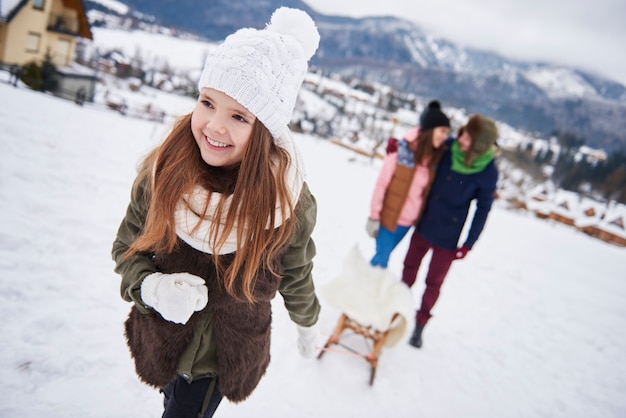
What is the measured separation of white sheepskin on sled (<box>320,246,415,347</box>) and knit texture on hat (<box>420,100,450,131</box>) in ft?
4.45

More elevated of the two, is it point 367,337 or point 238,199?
point 238,199

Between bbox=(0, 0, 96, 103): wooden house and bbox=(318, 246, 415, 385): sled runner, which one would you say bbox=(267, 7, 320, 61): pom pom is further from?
bbox=(0, 0, 96, 103): wooden house

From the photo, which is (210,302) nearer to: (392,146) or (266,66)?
(266,66)

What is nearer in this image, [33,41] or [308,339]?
[308,339]

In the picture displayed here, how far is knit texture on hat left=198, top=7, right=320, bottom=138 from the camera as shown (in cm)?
117

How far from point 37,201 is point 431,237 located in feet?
13.8

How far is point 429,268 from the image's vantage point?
3.13m

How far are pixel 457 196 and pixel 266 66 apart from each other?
2.23 m

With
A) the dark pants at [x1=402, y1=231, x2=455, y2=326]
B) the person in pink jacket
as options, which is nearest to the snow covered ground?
the dark pants at [x1=402, y1=231, x2=455, y2=326]

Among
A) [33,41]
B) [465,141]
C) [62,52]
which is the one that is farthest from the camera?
[62,52]

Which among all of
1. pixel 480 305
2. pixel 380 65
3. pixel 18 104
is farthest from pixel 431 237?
pixel 380 65

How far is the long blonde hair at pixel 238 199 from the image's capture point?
1209 millimetres

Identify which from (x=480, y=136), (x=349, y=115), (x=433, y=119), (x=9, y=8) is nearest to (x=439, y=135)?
(x=433, y=119)

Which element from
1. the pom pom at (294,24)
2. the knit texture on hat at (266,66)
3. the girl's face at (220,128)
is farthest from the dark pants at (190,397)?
the pom pom at (294,24)
